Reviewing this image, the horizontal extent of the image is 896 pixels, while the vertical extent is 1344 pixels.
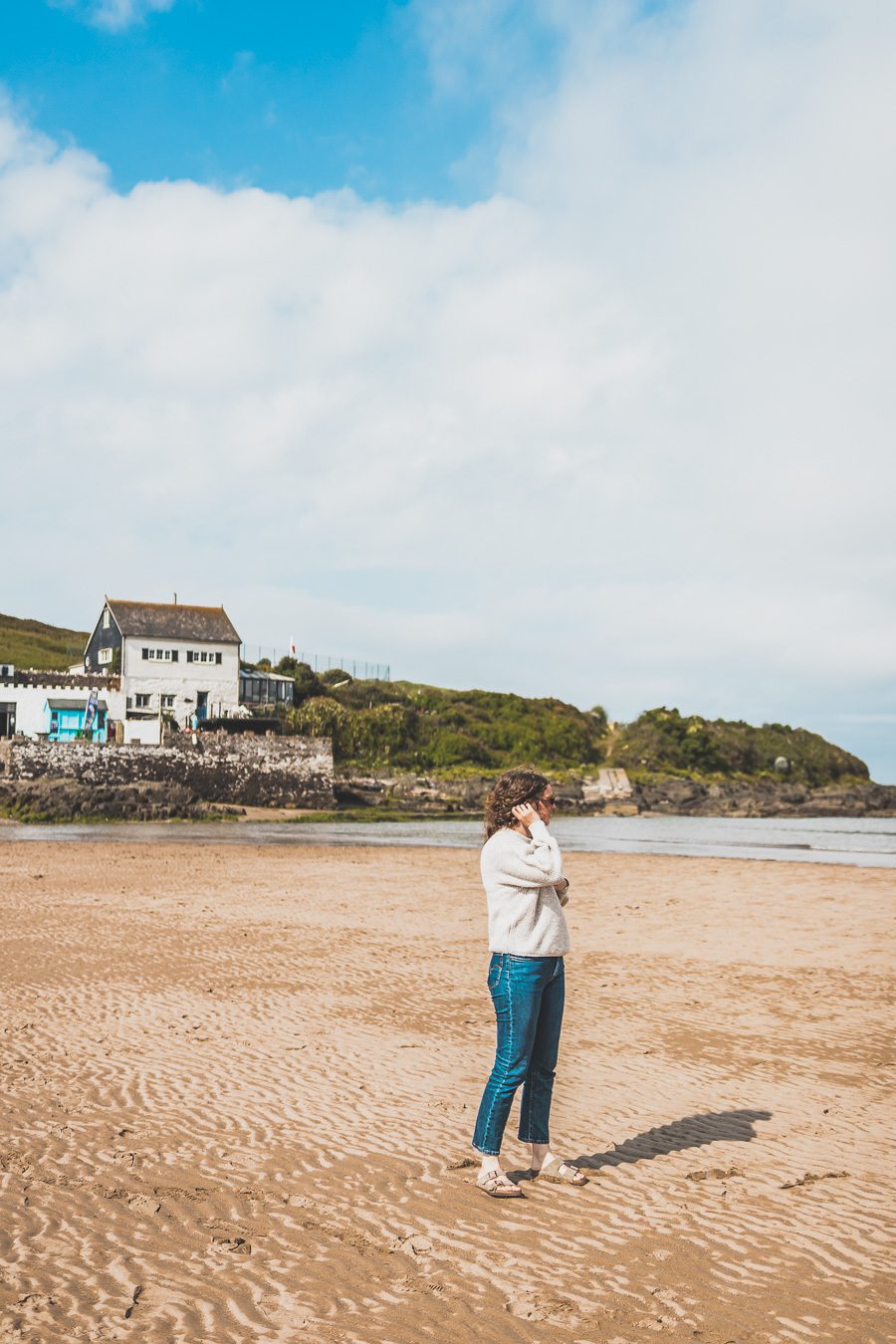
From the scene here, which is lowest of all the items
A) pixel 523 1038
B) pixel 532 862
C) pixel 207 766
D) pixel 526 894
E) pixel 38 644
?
pixel 523 1038

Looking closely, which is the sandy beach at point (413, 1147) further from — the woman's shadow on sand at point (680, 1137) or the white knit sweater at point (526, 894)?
the white knit sweater at point (526, 894)

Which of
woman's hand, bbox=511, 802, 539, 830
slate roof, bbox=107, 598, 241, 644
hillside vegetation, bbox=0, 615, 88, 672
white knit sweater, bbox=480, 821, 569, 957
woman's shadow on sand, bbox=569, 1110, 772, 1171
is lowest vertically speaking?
woman's shadow on sand, bbox=569, 1110, 772, 1171

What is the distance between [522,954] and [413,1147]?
6.40 feet

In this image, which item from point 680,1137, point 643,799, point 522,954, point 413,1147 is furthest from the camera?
point 643,799

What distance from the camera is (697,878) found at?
26703 millimetres

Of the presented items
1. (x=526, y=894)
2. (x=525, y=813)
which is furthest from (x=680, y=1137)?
(x=525, y=813)

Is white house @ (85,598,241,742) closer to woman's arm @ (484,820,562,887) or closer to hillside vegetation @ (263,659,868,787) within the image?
hillside vegetation @ (263,659,868,787)

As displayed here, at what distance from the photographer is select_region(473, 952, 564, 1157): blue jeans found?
18.6ft

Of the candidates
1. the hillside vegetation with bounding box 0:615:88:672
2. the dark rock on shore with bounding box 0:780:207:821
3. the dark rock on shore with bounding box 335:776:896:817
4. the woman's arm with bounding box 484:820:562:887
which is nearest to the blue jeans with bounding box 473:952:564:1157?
the woman's arm with bounding box 484:820:562:887

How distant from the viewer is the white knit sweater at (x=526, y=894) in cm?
562

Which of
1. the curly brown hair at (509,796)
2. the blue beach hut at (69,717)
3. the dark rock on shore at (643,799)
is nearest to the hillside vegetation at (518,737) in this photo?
the dark rock on shore at (643,799)

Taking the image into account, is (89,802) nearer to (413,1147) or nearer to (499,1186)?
(413,1147)

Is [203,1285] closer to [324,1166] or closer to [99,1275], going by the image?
[99,1275]

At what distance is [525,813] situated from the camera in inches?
230
